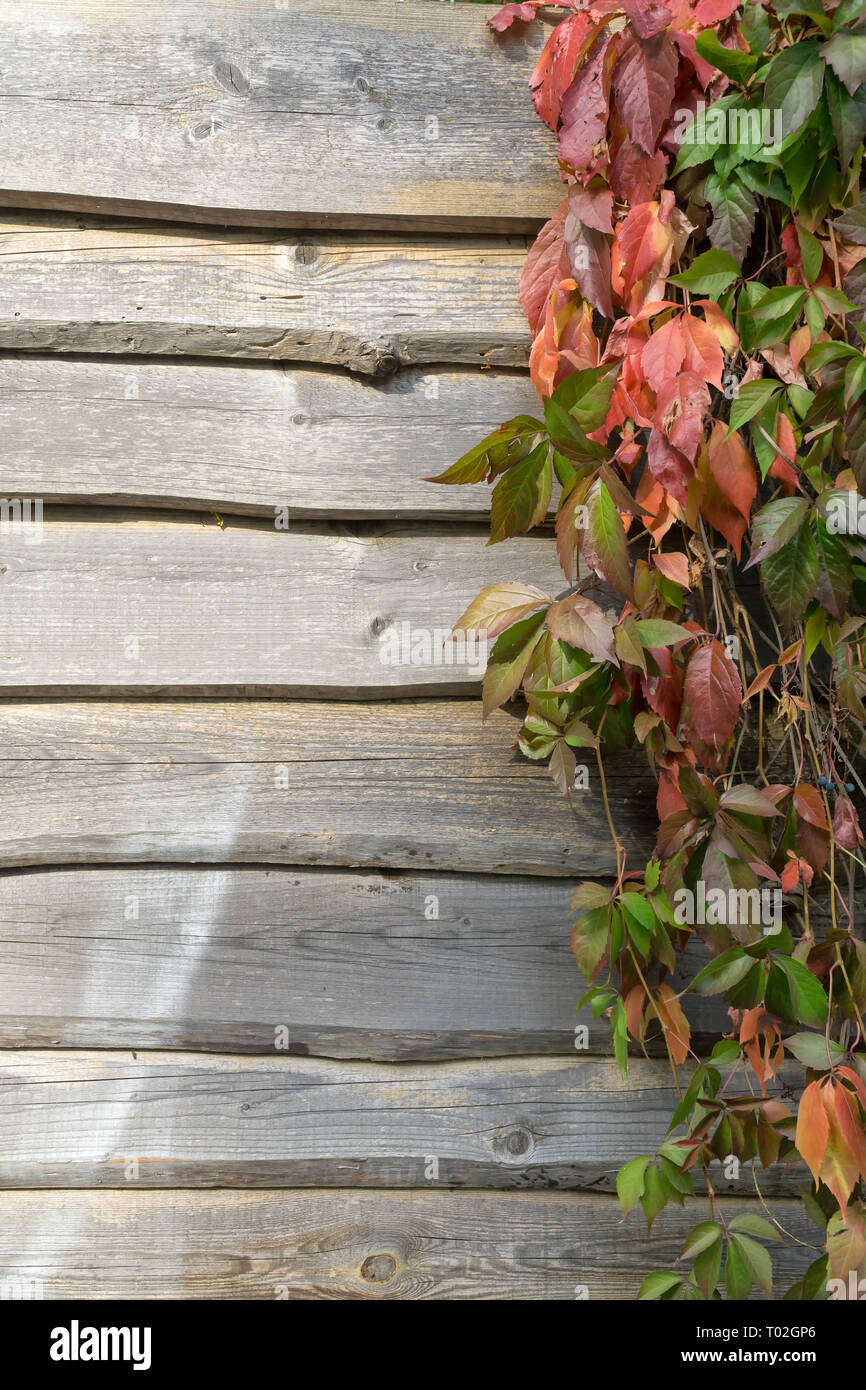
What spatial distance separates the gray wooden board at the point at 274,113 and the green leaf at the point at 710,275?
0.33 meters

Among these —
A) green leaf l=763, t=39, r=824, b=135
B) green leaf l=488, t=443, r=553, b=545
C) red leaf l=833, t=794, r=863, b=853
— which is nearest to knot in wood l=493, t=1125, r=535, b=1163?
red leaf l=833, t=794, r=863, b=853

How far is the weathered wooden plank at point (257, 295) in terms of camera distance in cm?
128

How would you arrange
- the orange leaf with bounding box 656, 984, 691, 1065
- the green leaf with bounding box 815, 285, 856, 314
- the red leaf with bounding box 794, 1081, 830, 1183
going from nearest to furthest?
the red leaf with bounding box 794, 1081, 830, 1183 < the green leaf with bounding box 815, 285, 856, 314 < the orange leaf with bounding box 656, 984, 691, 1065

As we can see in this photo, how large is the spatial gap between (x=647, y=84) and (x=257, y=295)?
0.55 m

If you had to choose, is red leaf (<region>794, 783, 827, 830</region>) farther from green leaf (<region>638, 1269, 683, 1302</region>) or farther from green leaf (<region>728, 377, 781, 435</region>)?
green leaf (<region>638, 1269, 683, 1302</region>)

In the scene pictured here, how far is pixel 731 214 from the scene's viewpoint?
1.11 m

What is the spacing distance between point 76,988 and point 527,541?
871mm

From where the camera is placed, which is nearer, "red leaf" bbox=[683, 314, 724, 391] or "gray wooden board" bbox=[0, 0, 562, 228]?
"red leaf" bbox=[683, 314, 724, 391]

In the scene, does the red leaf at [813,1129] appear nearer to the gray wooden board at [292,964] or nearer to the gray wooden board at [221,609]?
the gray wooden board at [292,964]

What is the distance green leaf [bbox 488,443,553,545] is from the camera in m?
1.07

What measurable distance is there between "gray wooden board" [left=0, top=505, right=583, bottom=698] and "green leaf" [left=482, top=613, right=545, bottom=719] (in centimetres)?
17

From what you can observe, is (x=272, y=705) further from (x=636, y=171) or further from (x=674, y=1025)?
(x=636, y=171)

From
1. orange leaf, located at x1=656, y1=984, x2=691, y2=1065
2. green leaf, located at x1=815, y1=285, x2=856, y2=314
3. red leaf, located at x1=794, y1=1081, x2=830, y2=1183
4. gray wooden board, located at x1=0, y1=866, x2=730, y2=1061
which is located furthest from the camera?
gray wooden board, located at x1=0, y1=866, x2=730, y2=1061
